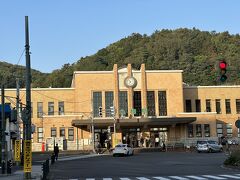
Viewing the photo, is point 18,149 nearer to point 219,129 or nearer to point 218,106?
point 219,129

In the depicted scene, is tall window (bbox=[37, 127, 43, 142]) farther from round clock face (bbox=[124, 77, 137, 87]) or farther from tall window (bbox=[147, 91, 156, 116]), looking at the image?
tall window (bbox=[147, 91, 156, 116])

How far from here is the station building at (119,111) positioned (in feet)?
237

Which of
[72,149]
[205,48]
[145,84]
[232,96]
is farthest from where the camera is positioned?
[205,48]

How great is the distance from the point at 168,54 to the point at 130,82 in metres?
64.6

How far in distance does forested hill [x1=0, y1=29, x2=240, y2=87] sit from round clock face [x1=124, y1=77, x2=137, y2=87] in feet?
134

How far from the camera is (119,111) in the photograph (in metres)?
74.1

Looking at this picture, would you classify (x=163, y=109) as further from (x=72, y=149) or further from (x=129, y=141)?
(x=72, y=149)

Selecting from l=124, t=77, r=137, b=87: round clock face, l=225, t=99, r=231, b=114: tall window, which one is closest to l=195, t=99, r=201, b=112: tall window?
l=225, t=99, r=231, b=114: tall window

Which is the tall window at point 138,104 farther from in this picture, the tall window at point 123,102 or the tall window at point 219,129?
the tall window at point 219,129

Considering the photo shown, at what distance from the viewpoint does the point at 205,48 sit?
136m

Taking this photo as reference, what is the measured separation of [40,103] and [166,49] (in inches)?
2733

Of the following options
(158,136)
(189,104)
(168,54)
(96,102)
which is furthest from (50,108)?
(168,54)

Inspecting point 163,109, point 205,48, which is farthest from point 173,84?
point 205,48

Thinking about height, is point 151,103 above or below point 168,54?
below
